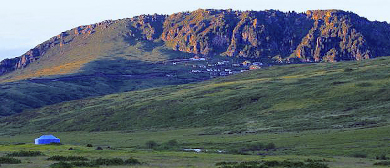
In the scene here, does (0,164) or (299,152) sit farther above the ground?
(0,164)

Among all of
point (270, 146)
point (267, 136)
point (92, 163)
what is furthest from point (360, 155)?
point (267, 136)

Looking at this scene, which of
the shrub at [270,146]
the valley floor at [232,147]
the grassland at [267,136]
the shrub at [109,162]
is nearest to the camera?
the shrub at [109,162]

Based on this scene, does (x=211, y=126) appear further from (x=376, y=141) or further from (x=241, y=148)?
(x=376, y=141)

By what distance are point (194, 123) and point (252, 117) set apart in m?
19.3

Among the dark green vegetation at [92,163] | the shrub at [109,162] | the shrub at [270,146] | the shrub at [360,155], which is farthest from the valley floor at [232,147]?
the shrub at [109,162]

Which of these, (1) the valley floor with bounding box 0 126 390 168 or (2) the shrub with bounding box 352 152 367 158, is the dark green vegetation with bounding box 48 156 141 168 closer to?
(1) the valley floor with bounding box 0 126 390 168

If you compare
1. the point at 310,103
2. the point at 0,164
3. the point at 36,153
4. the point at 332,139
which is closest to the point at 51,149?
the point at 36,153

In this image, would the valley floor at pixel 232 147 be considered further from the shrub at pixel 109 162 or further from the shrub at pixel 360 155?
the shrub at pixel 109 162

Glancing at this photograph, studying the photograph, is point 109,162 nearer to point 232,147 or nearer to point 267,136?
point 232,147

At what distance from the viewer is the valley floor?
7538 cm

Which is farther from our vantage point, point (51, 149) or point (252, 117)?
point (252, 117)

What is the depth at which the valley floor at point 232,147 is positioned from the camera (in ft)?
247

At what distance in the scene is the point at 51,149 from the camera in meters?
92.4

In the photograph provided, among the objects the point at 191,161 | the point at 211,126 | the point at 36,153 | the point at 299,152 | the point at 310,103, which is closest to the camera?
the point at 191,161
